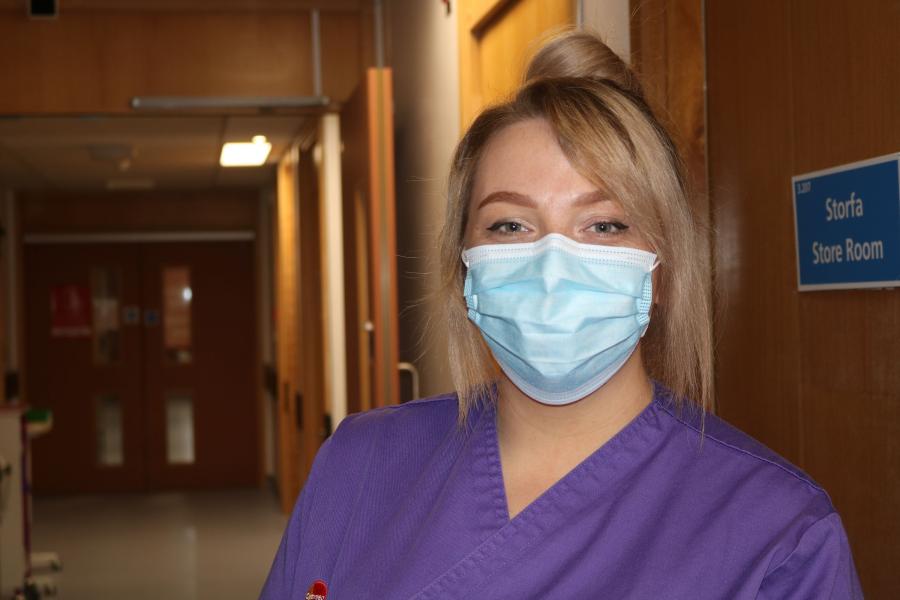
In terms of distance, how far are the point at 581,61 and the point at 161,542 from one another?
5413mm

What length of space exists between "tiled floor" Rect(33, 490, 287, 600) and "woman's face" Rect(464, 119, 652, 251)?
4.02 metres

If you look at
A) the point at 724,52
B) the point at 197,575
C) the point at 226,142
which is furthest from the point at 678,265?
the point at 226,142

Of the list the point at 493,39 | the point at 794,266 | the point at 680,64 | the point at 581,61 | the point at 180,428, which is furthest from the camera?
the point at 180,428

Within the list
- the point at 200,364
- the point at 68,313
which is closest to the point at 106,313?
the point at 68,313

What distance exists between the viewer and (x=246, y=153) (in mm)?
6223

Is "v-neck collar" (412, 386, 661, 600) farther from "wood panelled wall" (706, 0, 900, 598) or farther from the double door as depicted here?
the double door

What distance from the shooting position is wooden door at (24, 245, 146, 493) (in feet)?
25.5

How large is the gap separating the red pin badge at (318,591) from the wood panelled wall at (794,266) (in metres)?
0.70

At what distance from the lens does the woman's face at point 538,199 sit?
1.11 meters

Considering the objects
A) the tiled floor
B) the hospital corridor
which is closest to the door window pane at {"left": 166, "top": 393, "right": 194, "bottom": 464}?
the tiled floor

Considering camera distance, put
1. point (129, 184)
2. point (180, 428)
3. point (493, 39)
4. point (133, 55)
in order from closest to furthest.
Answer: point (493, 39) → point (133, 55) → point (129, 184) → point (180, 428)

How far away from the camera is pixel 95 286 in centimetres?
794

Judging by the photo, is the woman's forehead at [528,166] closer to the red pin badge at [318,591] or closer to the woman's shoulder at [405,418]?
the woman's shoulder at [405,418]

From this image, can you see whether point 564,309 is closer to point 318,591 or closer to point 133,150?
point 318,591
